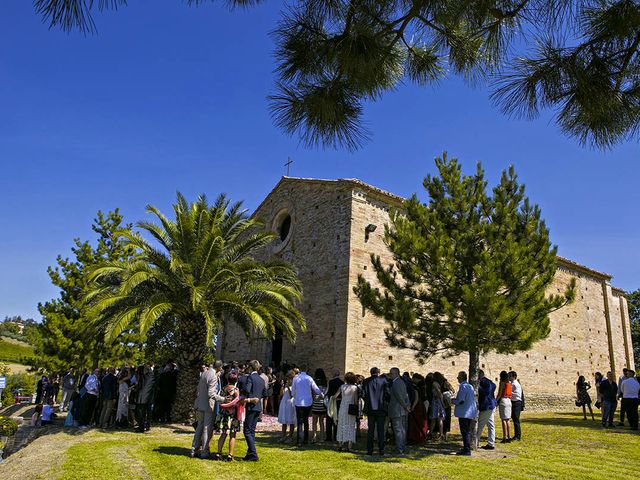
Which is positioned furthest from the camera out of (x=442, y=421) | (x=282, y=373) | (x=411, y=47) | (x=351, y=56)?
(x=282, y=373)

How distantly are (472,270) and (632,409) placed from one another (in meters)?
5.80

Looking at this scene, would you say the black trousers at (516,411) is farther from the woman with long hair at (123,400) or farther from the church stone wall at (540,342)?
the woman with long hair at (123,400)

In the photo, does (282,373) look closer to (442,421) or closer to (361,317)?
(361,317)

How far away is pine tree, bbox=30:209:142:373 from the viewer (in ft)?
68.5

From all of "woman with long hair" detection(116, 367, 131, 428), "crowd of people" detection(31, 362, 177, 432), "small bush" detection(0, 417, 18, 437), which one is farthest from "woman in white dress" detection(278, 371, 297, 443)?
"small bush" detection(0, 417, 18, 437)

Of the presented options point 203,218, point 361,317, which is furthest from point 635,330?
point 203,218

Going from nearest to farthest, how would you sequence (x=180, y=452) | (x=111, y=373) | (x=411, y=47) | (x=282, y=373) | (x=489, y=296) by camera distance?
(x=411, y=47) → (x=180, y=452) → (x=489, y=296) → (x=111, y=373) → (x=282, y=373)

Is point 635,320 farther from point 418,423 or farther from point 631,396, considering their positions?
point 418,423

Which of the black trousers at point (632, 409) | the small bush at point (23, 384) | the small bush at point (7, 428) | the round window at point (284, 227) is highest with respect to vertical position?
the round window at point (284, 227)

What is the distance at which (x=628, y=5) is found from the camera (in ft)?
15.8

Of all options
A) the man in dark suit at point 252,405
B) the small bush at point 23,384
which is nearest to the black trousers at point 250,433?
the man in dark suit at point 252,405

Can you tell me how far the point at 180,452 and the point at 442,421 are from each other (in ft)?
19.5

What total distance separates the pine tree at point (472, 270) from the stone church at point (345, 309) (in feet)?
13.7

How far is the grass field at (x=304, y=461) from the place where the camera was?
754 cm
